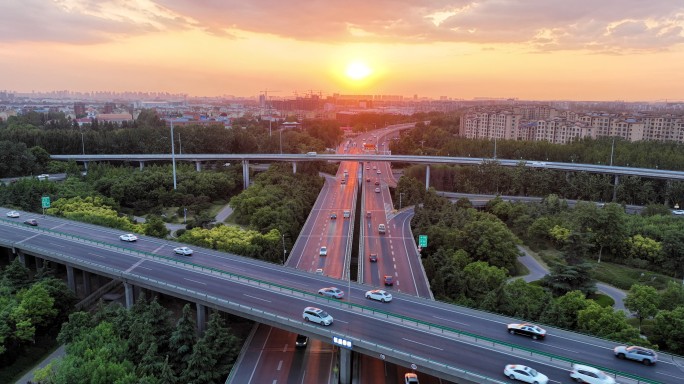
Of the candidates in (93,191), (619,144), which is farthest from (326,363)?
(619,144)

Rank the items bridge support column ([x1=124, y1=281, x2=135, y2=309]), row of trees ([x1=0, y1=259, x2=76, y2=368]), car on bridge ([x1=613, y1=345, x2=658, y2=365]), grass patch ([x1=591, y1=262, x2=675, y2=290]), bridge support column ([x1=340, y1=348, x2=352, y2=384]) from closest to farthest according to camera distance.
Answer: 1. car on bridge ([x1=613, y1=345, x2=658, y2=365])
2. bridge support column ([x1=340, y1=348, x2=352, y2=384])
3. row of trees ([x1=0, y1=259, x2=76, y2=368])
4. bridge support column ([x1=124, y1=281, x2=135, y2=309])
5. grass patch ([x1=591, y1=262, x2=675, y2=290])

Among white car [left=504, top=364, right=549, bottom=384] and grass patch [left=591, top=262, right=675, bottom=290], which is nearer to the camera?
white car [left=504, top=364, right=549, bottom=384]

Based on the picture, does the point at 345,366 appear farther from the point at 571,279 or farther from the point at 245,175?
the point at 245,175

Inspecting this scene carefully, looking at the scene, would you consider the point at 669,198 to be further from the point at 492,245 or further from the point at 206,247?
the point at 206,247

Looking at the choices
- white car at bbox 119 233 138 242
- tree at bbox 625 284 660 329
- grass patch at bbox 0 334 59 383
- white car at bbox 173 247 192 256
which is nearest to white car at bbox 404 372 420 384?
tree at bbox 625 284 660 329

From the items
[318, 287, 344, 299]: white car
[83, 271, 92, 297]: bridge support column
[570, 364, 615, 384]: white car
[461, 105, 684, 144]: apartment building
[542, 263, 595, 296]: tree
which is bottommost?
[83, 271, 92, 297]: bridge support column

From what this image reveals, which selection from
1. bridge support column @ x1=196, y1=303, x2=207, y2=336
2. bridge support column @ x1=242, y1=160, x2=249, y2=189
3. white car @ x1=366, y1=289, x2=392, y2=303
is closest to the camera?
white car @ x1=366, y1=289, x2=392, y2=303

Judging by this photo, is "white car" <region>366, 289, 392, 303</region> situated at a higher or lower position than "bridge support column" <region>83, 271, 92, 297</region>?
higher

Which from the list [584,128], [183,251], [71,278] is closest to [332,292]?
[183,251]

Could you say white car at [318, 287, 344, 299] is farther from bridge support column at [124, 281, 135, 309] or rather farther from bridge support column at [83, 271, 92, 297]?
bridge support column at [83, 271, 92, 297]
